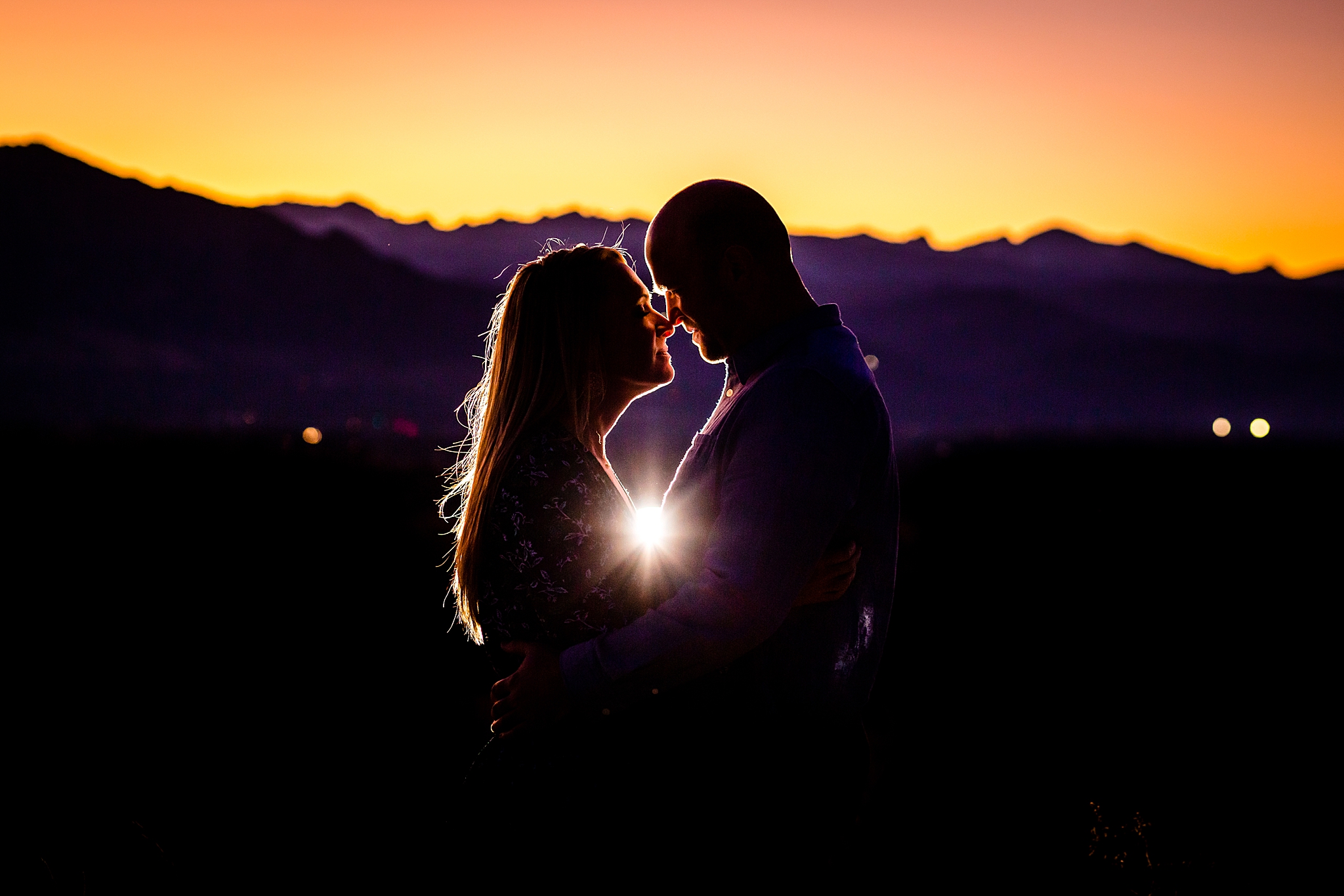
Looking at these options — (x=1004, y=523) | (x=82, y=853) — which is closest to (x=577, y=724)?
(x=82, y=853)

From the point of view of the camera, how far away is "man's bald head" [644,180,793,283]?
3.40 m

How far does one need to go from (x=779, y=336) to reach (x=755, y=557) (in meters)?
0.76

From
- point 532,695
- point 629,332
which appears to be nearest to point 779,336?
point 629,332

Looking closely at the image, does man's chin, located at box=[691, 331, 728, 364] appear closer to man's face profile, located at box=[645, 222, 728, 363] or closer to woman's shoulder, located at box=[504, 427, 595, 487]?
man's face profile, located at box=[645, 222, 728, 363]

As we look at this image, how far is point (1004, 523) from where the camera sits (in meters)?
59.7

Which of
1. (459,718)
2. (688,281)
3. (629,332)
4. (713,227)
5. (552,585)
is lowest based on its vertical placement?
(459,718)

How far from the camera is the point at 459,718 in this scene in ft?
45.8

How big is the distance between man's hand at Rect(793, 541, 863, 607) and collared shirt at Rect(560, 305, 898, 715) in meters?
0.07

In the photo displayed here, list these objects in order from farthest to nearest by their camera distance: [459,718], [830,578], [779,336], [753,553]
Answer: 1. [459,718]
2. [779,336]
3. [830,578]
4. [753,553]

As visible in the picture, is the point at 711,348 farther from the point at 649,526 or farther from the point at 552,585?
the point at 552,585

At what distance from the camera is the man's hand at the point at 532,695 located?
3.06m

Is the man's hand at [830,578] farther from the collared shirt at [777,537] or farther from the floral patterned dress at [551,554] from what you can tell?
the floral patterned dress at [551,554]

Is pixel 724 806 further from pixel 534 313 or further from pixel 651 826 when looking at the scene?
pixel 534 313

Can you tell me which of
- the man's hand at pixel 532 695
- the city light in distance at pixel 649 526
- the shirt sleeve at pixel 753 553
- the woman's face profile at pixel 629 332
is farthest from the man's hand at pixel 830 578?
the woman's face profile at pixel 629 332
